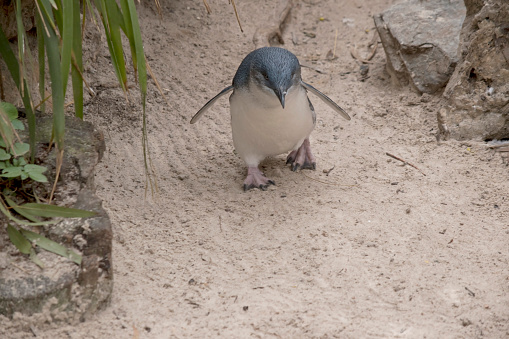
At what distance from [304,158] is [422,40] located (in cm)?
140

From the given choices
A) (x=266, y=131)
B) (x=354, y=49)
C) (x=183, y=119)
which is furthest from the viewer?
(x=354, y=49)

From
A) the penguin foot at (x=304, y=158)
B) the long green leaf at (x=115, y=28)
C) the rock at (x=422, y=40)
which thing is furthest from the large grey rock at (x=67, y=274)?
the rock at (x=422, y=40)

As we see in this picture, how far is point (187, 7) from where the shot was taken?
5355mm

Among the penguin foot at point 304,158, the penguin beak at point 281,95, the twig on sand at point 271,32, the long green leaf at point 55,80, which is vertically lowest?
the penguin foot at point 304,158

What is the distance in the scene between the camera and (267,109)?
3309mm

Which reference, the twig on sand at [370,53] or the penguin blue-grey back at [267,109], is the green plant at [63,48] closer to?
the penguin blue-grey back at [267,109]

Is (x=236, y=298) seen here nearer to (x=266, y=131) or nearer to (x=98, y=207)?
(x=98, y=207)

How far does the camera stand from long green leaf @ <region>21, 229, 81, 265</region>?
236 centimetres

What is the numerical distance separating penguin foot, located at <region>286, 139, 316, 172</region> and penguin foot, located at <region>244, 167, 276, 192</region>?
23 centimetres

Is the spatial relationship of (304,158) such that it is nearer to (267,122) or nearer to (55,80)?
(267,122)

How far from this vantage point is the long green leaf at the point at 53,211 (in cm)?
242

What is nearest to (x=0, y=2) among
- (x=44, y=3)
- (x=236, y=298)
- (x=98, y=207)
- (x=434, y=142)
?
(x=44, y=3)

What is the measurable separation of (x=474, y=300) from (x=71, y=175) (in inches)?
74.2

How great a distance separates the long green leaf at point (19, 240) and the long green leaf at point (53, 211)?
3.8 inches
